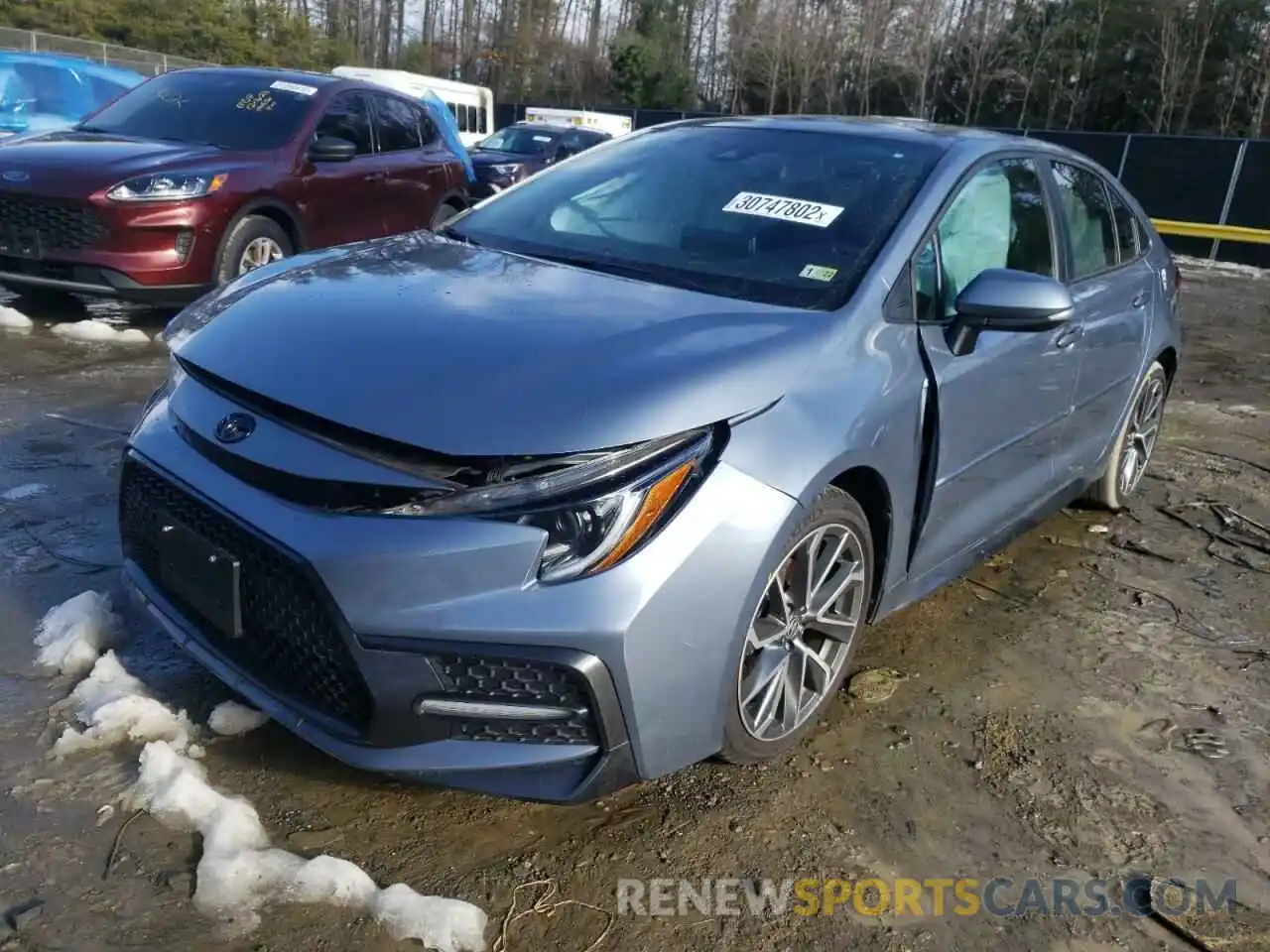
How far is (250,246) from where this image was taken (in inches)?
251

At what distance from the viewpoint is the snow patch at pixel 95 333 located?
20.1 ft

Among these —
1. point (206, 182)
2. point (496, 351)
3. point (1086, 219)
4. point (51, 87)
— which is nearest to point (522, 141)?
point (51, 87)

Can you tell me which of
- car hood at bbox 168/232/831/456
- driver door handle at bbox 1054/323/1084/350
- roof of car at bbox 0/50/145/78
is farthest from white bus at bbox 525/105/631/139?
car hood at bbox 168/232/831/456

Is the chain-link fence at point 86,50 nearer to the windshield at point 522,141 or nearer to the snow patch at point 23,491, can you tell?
the windshield at point 522,141

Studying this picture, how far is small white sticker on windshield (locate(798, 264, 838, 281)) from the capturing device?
2.78 meters

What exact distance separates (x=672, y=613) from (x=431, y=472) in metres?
0.55

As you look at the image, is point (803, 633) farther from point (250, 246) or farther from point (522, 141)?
point (522, 141)

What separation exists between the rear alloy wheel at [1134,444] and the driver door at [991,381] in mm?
854

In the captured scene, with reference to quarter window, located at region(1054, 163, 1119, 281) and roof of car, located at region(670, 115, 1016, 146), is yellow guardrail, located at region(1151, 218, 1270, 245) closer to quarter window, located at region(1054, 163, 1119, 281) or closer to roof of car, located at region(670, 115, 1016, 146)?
quarter window, located at region(1054, 163, 1119, 281)

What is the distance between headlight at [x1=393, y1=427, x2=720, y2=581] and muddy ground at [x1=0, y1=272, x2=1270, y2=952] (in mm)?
721

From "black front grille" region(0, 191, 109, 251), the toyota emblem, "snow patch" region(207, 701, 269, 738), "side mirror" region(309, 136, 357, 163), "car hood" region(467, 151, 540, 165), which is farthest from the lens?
"car hood" region(467, 151, 540, 165)

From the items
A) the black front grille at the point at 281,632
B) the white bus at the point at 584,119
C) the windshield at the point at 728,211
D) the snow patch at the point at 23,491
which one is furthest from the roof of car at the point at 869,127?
the white bus at the point at 584,119

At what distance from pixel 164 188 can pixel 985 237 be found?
4.59m

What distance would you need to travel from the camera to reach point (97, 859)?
2.13 meters
